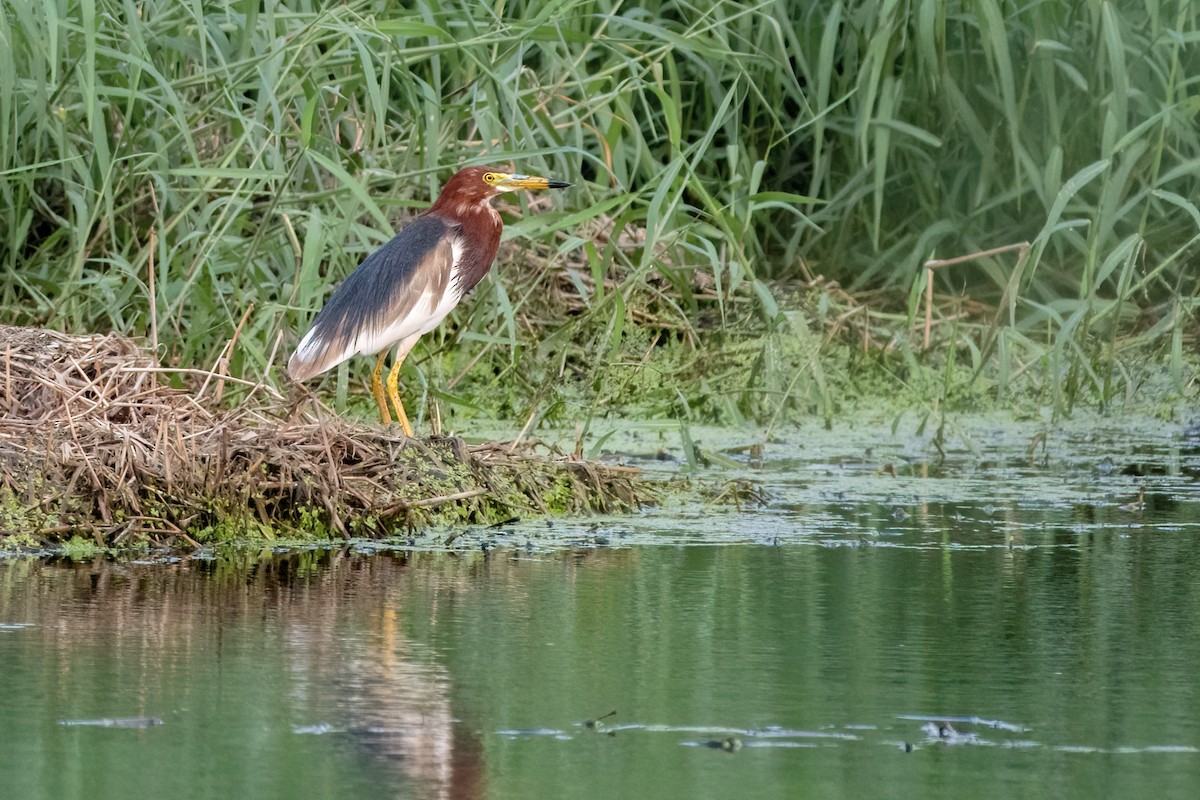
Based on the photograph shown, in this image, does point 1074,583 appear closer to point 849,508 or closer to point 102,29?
point 849,508

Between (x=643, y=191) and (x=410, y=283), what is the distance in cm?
117

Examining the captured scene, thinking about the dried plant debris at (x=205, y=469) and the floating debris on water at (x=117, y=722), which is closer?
the floating debris on water at (x=117, y=722)

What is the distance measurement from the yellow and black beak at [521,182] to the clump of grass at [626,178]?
25cm

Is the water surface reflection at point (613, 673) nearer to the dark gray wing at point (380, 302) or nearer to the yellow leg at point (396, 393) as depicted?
the yellow leg at point (396, 393)

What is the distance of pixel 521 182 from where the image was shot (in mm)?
7418

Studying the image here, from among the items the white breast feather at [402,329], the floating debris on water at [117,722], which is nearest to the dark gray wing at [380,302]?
the white breast feather at [402,329]

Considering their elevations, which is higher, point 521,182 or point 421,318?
point 521,182

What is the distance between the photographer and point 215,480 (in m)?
5.84

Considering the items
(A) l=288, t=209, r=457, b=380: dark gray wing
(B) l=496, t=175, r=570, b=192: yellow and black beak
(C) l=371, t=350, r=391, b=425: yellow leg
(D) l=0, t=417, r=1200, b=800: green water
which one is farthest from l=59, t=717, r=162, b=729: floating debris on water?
(B) l=496, t=175, r=570, b=192: yellow and black beak

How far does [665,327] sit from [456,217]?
6.59 ft

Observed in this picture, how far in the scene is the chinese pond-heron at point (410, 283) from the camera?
6.90 meters

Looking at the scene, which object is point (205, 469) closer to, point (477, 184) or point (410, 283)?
point (410, 283)

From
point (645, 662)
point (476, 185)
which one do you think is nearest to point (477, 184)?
point (476, 185)

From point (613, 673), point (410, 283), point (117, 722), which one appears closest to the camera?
point (117, 722)
